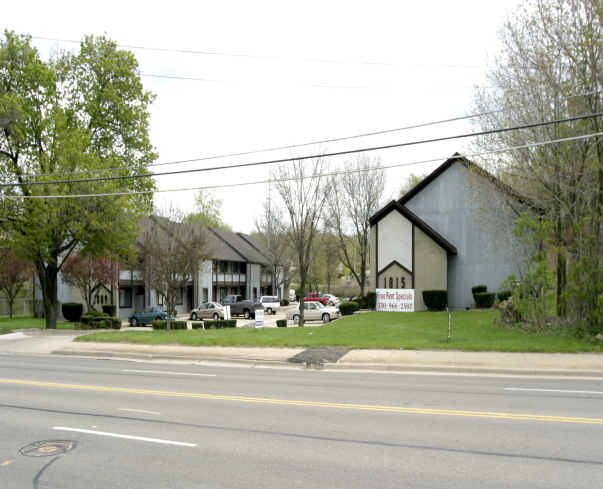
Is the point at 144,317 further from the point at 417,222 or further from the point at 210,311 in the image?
the point at 417,222

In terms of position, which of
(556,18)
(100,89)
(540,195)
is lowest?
(540,195)

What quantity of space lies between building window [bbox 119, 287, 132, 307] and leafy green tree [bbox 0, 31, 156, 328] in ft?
48.6

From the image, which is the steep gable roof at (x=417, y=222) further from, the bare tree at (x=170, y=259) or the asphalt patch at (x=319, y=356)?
the asphalt patch at (x=319, y=356)

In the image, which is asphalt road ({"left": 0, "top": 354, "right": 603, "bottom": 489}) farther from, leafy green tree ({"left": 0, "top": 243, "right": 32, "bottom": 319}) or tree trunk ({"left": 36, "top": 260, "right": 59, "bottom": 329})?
leafy green tree ({"left": 0, "top": 243, "right": 32, "bottom": 319})

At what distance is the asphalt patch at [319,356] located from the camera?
15.7m

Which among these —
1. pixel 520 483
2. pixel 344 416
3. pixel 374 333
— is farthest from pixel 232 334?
pixel 520 483

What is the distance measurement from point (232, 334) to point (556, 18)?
1641 cm

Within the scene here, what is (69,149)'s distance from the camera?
26266 millimetres

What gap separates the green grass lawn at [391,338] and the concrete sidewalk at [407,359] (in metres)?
0.53

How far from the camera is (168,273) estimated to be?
2648 cm

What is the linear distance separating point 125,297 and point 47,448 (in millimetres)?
39904

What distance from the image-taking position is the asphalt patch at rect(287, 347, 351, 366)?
51.5 ft

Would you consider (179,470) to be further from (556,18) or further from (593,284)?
(556,18)

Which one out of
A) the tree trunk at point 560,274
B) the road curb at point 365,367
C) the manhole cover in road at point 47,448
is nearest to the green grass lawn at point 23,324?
the road curb at point 365,367
